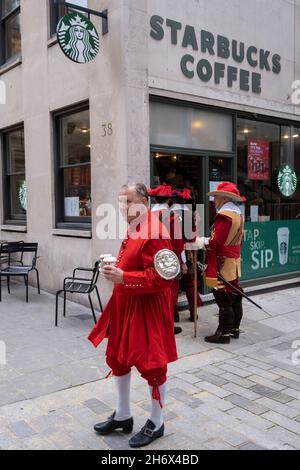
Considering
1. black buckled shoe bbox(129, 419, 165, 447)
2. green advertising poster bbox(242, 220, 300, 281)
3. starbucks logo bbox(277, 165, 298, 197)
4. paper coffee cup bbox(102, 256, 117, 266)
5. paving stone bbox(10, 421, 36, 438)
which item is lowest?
paving stone bbox(10, 421, 36, 438)

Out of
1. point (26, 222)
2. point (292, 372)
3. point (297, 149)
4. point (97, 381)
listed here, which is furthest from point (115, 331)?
point (297, 149)

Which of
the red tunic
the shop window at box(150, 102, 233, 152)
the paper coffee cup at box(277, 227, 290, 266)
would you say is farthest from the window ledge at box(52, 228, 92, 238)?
the paper coffee cup at box(277, 227, 290, 266)

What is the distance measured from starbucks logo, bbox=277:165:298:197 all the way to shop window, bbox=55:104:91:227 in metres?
→ 3.67

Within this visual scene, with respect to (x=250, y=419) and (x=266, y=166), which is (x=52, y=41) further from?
(x=250, y=419)

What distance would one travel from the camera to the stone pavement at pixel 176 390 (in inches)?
133

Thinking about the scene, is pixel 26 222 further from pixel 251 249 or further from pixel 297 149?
pixel 297 149

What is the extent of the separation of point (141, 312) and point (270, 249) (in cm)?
572

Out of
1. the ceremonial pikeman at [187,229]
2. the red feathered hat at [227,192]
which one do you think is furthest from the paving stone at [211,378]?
the red feathered hat at [227,192]

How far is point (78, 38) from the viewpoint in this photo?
5871mm

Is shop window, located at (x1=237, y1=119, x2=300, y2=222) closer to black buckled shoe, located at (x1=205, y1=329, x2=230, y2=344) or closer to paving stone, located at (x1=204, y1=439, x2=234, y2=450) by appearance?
black buckled shoe, located at (x1=205, y1=329, x2=230, y2=344)

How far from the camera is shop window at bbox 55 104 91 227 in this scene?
7301mm

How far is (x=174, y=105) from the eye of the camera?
22.6 ft

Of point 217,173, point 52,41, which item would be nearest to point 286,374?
point 217,173

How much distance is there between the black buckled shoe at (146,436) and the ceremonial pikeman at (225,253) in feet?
7.67
